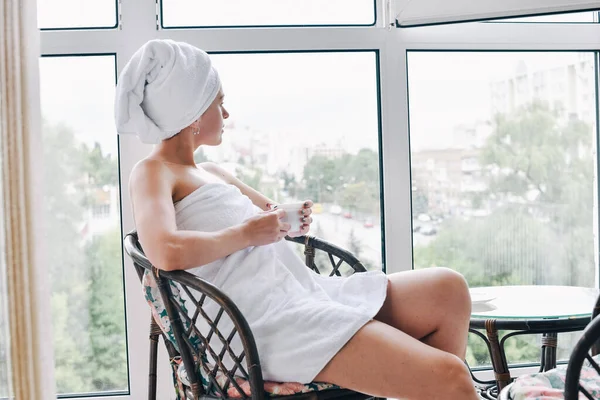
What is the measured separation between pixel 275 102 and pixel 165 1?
0.55 meters

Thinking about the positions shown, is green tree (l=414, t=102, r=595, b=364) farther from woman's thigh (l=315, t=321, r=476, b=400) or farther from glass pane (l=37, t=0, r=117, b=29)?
glass pane (l=37, t=0, r=117, b=29)

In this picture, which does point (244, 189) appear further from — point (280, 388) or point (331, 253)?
point (280, 388)

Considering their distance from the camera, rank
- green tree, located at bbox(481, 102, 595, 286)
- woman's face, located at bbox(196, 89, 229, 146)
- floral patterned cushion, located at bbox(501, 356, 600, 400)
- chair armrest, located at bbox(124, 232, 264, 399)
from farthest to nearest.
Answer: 1. green tree, located at bbox(481, 102, 595, 286)
2. woman's face, located at bbox(196, 89, 229, 146)
3. chair armrest, located at bbox(124, 232, 264, 399)
4. floral patterned cushion, located at bbox(501, 356, 600, 400)

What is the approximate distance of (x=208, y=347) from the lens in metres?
1.59

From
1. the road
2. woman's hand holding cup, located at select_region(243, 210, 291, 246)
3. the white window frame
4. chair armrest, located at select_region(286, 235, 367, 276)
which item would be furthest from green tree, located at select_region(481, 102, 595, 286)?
woman's hand holding cup, located at select_region(243, 210, 291, 246)

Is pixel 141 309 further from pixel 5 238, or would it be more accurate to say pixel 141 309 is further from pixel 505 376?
pixel 505 376

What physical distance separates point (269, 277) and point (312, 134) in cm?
108

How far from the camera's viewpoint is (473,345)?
9.13ft

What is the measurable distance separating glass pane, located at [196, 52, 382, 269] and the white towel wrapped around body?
0.77 m

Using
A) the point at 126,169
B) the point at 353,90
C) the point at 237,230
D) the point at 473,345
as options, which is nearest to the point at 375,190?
the point at 353,90

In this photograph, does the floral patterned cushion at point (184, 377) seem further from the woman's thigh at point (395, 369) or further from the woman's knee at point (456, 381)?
the woman's knee at point (456, 381)

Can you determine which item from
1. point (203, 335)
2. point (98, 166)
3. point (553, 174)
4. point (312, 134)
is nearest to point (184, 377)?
point (203, 335)

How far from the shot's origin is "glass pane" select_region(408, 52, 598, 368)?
2723 mm

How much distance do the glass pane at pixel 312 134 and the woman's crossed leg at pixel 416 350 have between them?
97 cm
